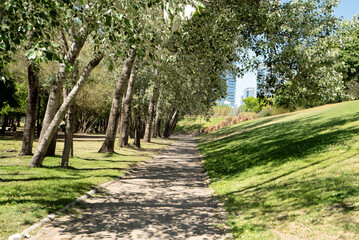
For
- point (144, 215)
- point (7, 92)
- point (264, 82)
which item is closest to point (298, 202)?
point (144, 215)

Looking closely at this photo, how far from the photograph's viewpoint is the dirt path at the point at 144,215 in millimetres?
5414

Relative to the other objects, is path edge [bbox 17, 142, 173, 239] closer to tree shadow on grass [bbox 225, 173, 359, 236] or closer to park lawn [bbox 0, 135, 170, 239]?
park lawn [bbox 0, 135, 170, 239]

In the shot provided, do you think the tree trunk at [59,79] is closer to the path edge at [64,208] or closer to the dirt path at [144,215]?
the path edge at [64,208]

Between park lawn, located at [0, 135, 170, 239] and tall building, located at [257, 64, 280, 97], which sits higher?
tall building, located at [257, 64, 280, 97]

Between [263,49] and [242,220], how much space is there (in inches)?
278

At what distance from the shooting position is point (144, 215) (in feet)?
21.8

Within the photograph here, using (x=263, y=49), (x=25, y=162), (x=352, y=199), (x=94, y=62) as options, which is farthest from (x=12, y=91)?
(x=352, y=199)

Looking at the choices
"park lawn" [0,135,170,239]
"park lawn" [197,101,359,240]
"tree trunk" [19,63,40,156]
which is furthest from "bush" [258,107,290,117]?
"tree trunk" [19,63,40,156]

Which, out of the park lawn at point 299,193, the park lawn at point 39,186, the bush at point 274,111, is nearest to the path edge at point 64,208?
the park lawn at point 39,186

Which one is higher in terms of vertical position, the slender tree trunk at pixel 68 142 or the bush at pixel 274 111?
the bush at pixel 274 111

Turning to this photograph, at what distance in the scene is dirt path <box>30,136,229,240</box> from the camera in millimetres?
5414

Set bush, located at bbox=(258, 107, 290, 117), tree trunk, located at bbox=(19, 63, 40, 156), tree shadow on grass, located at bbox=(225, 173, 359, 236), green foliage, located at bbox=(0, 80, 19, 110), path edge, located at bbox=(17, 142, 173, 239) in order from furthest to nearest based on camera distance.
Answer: bush, located at bbox=(258, 107, 290, 117)
green foliage, located at bbox=(0, 80, 19, 110)
tree trunk, located at bbox=(19, 63, 40, 156)
tree shadow on grass, located at bbox=(225, 173, 359, 236)
path edge, located at bbox=(17, 142, 173, 239)

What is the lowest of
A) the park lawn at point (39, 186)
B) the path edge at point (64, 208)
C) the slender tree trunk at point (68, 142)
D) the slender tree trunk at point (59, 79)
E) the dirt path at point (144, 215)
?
the dirt path at point (144, 215)

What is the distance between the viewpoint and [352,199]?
570cm
